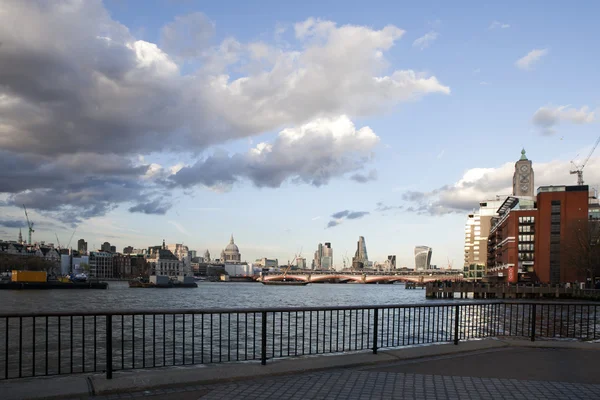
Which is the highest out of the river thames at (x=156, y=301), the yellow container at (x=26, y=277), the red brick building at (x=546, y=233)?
the red brick building at (x=546, y=233)

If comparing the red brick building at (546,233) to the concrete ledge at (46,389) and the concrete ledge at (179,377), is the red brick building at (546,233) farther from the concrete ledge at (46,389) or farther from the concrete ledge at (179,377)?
the concrete ledge at (46,389)

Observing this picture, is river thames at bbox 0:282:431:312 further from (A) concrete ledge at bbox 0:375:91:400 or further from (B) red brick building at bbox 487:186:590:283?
(A) concrete ledge at bbox 0:375:91:400

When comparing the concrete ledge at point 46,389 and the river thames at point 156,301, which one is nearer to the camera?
the concrete ledge at point 46,389

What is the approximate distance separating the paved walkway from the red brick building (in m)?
102

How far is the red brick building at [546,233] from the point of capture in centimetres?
11012

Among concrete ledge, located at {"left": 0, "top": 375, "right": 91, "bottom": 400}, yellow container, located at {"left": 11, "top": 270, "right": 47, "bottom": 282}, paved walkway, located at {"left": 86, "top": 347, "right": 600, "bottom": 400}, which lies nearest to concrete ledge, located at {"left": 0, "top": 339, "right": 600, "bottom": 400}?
concrete ledge, located at {"left": 0, "top": 375, "right": 91, "bottom": 400}

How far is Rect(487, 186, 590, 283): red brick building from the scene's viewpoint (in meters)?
110

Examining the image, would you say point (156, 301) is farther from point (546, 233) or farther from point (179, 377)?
point (546, 233)

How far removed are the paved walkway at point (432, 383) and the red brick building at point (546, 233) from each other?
10188 centimetres

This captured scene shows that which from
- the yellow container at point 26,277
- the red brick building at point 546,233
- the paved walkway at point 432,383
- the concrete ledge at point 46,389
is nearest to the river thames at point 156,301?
the yellow container at point 26,277

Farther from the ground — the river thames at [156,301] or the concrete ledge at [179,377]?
the concrete ledge at [179,377]

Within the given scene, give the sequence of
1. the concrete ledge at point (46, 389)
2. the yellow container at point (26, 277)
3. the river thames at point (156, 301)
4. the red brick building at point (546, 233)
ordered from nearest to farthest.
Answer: the concrete ledge at point (46, 389)
the river thames at point (156, 301)
the red brick building at point (546, 233)
the yellow container at point (26, 277)

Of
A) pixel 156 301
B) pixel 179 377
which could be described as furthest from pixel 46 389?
pixel 156 301

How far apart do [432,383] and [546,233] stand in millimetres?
115660
